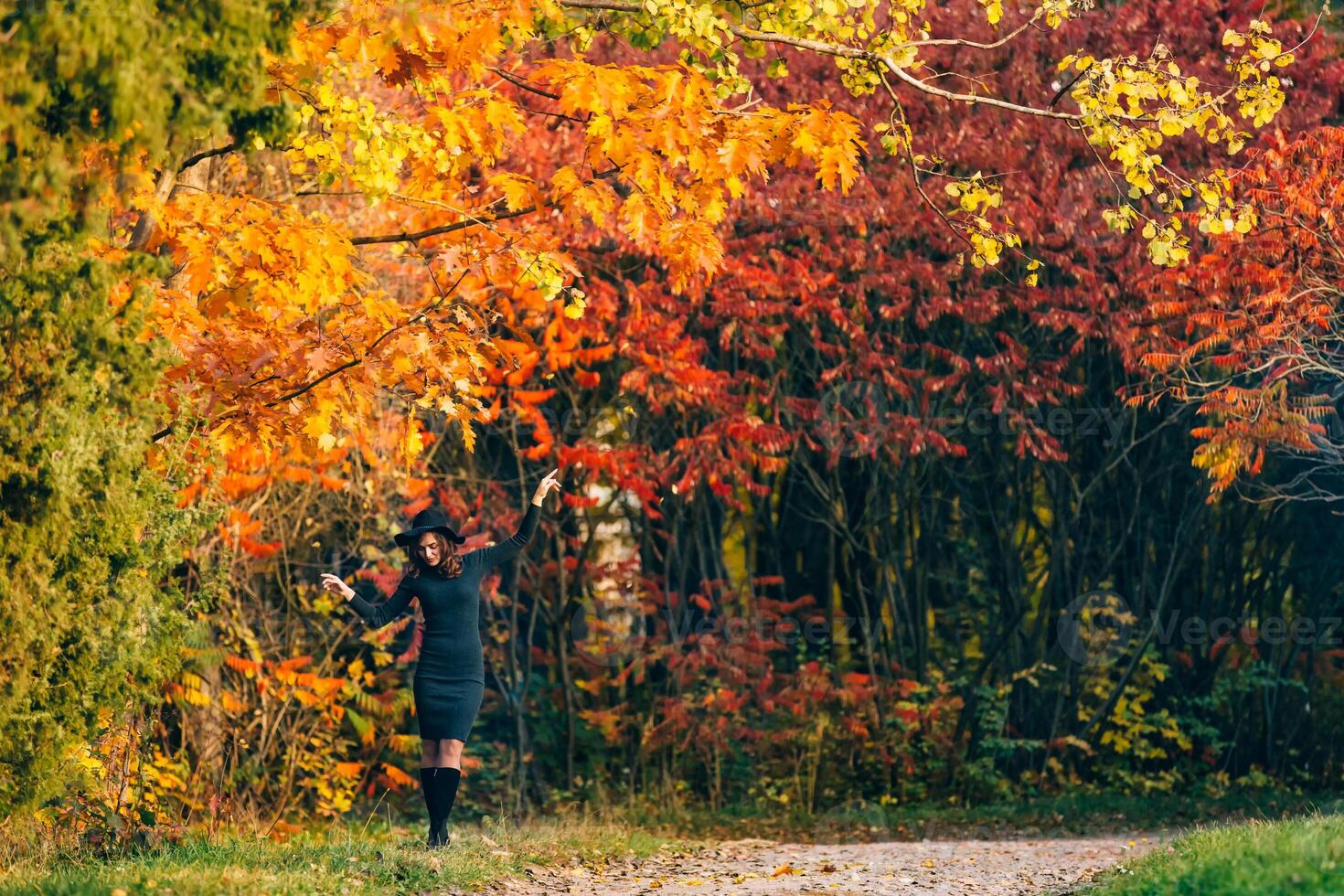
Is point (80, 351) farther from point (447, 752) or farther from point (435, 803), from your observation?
point (435, 803)

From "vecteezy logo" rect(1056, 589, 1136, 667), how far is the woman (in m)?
6.84

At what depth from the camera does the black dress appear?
8758 millimetres

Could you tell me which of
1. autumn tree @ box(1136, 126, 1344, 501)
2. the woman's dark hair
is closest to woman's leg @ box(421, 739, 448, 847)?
the woman's dark hair

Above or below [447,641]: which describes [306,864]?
below

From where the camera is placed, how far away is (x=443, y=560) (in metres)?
8.91

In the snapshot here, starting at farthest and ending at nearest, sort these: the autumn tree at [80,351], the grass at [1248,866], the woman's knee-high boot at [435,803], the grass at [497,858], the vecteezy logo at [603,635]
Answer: the vecteezy logo at [603,635]
the woman's knee-high boot at [435,803]
the grass at [497,858]
the grass at [1248,866]
the autumn tree at [80,351]

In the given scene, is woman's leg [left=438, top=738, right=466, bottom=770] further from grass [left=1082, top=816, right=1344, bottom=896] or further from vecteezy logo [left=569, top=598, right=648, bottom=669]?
vecteezy logo [left=569, top=598, right=648, bottom=669]

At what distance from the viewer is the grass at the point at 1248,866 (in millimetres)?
6531

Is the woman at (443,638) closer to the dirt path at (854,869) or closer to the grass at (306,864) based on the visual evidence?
the grass at (306,864)

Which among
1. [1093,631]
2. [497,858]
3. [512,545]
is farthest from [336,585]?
[1093,631]

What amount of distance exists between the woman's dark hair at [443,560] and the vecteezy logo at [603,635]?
498cm

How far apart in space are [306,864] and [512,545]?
2.14m

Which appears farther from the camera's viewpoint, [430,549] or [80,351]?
[430,549]

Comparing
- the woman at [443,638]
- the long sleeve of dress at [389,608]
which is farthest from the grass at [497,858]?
the long sleeve of dress at [389,608]
